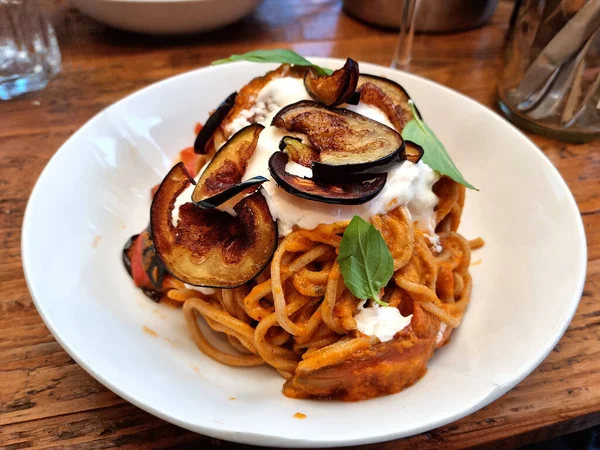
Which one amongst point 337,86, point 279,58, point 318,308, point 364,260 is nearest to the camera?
point 364,260

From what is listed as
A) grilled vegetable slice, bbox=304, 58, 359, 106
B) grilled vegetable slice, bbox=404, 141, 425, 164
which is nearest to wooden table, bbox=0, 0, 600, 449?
grilled vegetable slice, bbox=404, 141, 425, 164

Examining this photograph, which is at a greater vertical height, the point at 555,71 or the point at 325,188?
the point at 325,188

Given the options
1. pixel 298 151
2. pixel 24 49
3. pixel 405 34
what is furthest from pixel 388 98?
pixel 24 49

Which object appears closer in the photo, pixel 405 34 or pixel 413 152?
pixel 413 152

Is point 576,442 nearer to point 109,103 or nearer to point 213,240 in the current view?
point 213,240

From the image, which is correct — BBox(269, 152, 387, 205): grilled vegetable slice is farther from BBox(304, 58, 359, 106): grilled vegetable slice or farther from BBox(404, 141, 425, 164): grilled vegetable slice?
BBox(304, 58, 359, 106): grilled vegetable slice

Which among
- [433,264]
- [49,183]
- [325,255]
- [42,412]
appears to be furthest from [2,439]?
[433,264]

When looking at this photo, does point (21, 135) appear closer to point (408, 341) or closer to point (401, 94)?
point (401, 94)

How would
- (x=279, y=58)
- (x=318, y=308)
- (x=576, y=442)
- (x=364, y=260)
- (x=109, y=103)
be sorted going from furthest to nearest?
(x=109, y=103) < (x=576, y=442) < (x=279, y=58) < (x=318, y=308) < (x=364, y=260)

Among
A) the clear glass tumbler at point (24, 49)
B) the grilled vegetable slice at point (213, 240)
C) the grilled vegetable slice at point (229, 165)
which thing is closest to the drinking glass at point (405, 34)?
the grilled vegetable slice at point (229, 165)
